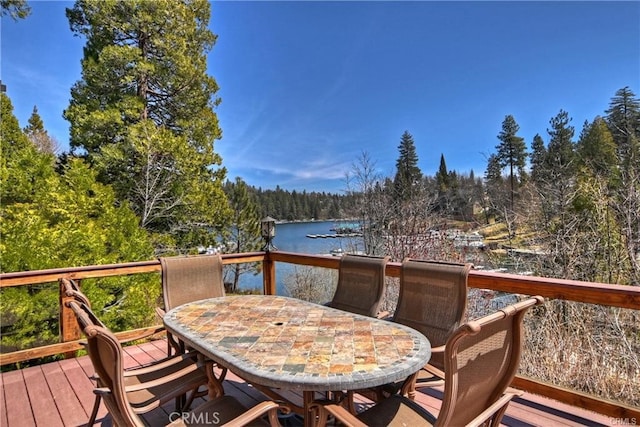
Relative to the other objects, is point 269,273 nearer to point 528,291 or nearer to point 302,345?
point 302,345

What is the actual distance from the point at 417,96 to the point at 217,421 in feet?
49.7

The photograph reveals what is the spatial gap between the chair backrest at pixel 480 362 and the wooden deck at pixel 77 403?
1278mm

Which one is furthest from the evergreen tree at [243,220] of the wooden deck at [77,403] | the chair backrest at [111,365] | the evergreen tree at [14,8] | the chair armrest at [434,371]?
the chair backrest at [111,365]

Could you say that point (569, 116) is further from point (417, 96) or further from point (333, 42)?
point (333, 42)

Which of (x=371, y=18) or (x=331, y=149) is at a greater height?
(x=371, y=18)

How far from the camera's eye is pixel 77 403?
8.61ft

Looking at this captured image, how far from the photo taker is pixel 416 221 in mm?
8000

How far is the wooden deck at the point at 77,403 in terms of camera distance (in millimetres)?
2291

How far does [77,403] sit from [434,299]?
285 cm

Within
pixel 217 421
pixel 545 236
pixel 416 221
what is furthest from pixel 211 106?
pixel 217 421

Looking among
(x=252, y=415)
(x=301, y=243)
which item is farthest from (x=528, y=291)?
(x=301, y=243)

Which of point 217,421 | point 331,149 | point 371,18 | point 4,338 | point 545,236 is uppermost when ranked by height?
point 371,18

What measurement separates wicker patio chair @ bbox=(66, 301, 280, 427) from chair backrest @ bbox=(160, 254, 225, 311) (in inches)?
36.2

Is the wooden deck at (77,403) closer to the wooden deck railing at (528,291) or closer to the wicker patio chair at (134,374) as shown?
the wooden deck railing at (528,291)
